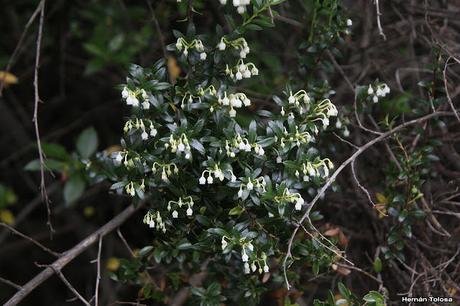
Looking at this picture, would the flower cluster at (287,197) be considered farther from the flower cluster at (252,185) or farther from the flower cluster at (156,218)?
the flower cluster at (156,218)

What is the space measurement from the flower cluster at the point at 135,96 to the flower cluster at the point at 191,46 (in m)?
0.16

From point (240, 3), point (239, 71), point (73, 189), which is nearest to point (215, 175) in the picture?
point (239, 71)

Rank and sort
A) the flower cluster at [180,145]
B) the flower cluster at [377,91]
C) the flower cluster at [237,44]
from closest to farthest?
the flower cluster at [180,145] → the flower cluster at [237,44] → the flower cluster at [377,91]

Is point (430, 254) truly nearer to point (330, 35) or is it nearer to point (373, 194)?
point (373, 194)

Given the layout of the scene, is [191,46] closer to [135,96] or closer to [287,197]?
[135,96]

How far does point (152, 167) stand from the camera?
5.08ft

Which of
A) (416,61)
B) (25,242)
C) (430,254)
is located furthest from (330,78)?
(25,242)

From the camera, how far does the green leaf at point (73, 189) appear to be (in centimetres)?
229

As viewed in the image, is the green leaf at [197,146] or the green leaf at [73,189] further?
the green leaf at [73,189]

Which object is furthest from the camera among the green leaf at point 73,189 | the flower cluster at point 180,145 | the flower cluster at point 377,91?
the green leaf at point 73,189

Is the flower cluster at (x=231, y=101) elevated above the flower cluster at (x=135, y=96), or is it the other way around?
the flower cluster at (x=135, y=96)

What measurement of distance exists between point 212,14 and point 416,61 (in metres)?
0.84

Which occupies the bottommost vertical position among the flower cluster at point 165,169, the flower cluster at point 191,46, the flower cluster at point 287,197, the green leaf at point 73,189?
the green leaf at point 73,189

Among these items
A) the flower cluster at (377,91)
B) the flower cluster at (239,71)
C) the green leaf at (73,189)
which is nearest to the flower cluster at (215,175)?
the flower cluster at (239,71)
